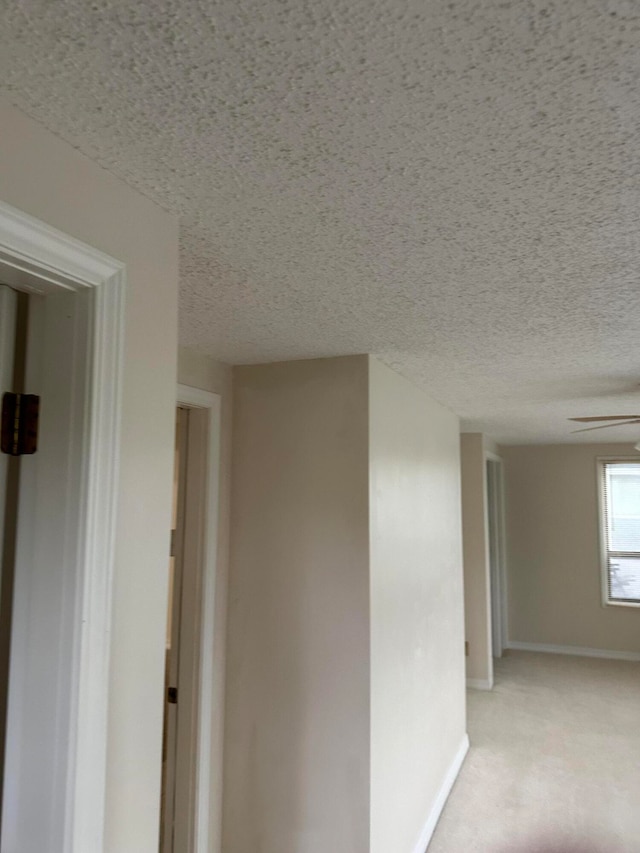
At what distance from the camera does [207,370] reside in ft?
8.41

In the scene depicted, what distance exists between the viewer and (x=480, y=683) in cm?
547

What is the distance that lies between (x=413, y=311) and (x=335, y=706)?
1597 millimetres

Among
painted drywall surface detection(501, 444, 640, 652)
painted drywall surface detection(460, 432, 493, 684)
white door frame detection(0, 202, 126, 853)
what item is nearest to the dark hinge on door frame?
white door frame detection(0, 202, 126, 853)

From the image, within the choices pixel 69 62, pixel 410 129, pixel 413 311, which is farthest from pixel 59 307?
pixel 413 311

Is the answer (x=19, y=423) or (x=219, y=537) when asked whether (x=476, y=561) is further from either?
(x=19, y=423)

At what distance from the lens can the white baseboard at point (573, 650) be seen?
6.32m

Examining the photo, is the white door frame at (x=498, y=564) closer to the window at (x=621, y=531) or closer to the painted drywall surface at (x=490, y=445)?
the painted drywall surface at (x=490, y=445)

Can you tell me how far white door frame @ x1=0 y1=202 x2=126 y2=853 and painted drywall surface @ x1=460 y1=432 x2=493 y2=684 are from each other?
195 inches

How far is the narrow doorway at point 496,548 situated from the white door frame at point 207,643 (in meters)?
4.62

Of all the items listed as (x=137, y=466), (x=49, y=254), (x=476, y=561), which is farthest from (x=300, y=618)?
(x=476, y=561)

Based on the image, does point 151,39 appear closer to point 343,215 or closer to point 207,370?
point 343,215

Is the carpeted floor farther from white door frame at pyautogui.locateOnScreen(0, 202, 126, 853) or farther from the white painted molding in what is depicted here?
the white painted molding

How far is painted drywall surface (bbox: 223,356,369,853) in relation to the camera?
2.38 metres

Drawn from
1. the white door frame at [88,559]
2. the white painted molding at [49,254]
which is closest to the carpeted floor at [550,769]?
the white door frame at [88,559]
